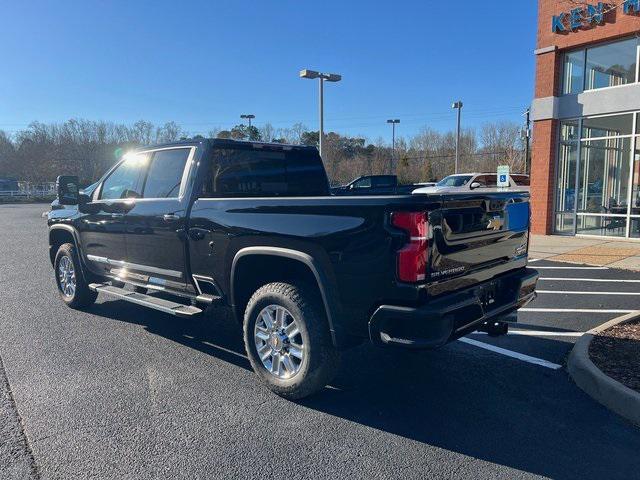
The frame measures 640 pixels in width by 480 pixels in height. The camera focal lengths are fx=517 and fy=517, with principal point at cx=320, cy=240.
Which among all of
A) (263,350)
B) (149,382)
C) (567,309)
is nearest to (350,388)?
(263,350)

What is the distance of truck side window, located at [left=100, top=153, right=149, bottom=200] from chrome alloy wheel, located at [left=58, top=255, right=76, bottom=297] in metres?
1.18

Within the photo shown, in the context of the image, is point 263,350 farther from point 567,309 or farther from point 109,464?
point 567,309

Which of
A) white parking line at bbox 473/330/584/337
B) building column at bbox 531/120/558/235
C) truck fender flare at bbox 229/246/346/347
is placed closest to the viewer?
truck fender flare at bbox 229/246/346/347

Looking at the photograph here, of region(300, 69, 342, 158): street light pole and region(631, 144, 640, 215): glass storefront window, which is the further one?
region(300, 69, 342, 158): street light pole

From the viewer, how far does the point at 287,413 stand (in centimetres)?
372

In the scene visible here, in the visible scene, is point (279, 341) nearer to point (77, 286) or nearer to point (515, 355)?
point (515, 355)

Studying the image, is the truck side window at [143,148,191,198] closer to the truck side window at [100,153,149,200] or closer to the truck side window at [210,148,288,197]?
the truck side window at [100,153,149,200]

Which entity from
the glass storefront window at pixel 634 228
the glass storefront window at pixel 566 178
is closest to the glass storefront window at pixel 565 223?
the glass storefront window at pixel 566 178

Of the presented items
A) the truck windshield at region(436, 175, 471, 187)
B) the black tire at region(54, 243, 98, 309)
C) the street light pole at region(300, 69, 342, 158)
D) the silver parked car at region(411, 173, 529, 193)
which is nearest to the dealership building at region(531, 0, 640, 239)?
the silver parked car at region(411, 173, 529, 193)

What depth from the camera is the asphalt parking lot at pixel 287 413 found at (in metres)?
3.04

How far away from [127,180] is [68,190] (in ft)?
2.96

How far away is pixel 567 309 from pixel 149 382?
5071 mm

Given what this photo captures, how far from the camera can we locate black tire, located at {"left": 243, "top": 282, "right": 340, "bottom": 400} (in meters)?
3.69

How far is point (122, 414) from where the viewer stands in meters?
3.68
